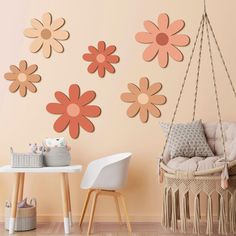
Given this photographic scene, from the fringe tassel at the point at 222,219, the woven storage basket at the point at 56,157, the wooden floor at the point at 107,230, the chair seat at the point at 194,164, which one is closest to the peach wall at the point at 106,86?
the wooden floor at the point at 107,230

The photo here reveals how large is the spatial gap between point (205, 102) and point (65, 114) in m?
1.30

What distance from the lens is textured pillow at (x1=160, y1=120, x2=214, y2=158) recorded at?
3.77 m

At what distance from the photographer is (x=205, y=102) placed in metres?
4.21

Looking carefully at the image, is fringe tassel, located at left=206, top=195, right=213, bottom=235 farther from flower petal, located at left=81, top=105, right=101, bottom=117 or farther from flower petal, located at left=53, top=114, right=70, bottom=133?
→ flower petal, located at left=53, top=114, right=70, bottom=133

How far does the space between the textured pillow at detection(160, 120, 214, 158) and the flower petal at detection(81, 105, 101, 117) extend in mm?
771

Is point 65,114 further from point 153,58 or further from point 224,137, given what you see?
point 224,137

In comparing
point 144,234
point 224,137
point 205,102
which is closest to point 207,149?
point 224,137

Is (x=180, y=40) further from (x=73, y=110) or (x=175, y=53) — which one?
(x=73, y=110)

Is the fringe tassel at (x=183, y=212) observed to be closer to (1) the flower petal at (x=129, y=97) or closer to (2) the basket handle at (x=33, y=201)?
(1) the flower petal at (x=129, y=97)

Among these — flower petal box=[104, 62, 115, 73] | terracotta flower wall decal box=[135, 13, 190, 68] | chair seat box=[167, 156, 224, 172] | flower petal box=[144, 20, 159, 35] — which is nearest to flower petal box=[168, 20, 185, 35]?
terracotta flower wall decal box=[135, 13, 190, 68]

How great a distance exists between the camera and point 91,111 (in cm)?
425

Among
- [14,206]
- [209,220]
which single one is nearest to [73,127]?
[14,206]

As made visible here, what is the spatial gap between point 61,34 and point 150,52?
33.4 inches

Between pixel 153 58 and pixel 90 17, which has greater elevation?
pixel 90 17
